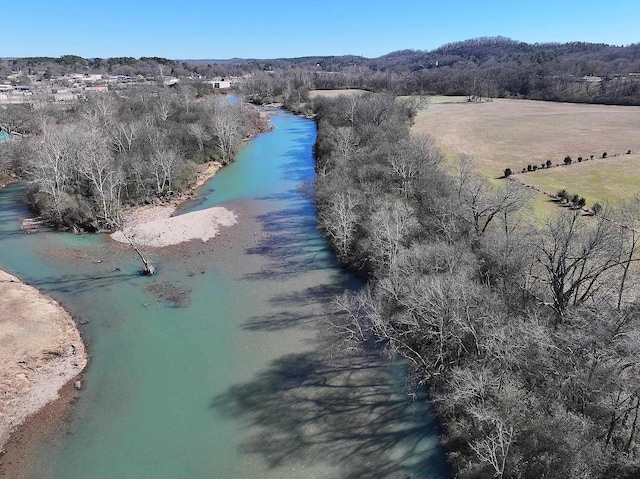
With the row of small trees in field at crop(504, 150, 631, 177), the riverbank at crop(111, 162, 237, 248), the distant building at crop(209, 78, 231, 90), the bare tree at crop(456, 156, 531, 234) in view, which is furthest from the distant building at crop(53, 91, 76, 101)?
the bare tree at crop(456, 156, 531, 234)

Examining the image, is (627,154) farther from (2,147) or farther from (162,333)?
(2,147)

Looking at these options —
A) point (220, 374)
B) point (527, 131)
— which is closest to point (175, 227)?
point (220, 374)

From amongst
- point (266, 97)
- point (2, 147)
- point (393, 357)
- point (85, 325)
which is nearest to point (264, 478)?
point (393, 357)

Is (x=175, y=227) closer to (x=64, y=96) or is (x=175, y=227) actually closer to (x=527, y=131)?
(x=527, y=131)

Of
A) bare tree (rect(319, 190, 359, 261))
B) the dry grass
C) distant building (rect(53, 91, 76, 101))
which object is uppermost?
distant building (rect(53, 91, 76, 101))

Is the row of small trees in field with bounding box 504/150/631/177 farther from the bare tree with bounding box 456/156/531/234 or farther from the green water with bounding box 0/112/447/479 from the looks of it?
the green water with bounding box 0/112/447/479

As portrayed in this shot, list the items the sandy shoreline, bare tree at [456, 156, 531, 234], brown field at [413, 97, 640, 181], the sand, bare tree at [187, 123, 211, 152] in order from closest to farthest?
the sandy shoreline → bare tree at [456, 156, 531, 234] → the sand → brown field at [413, 97, 640, 181] → bare tree at [187, 123, 211, 152]
